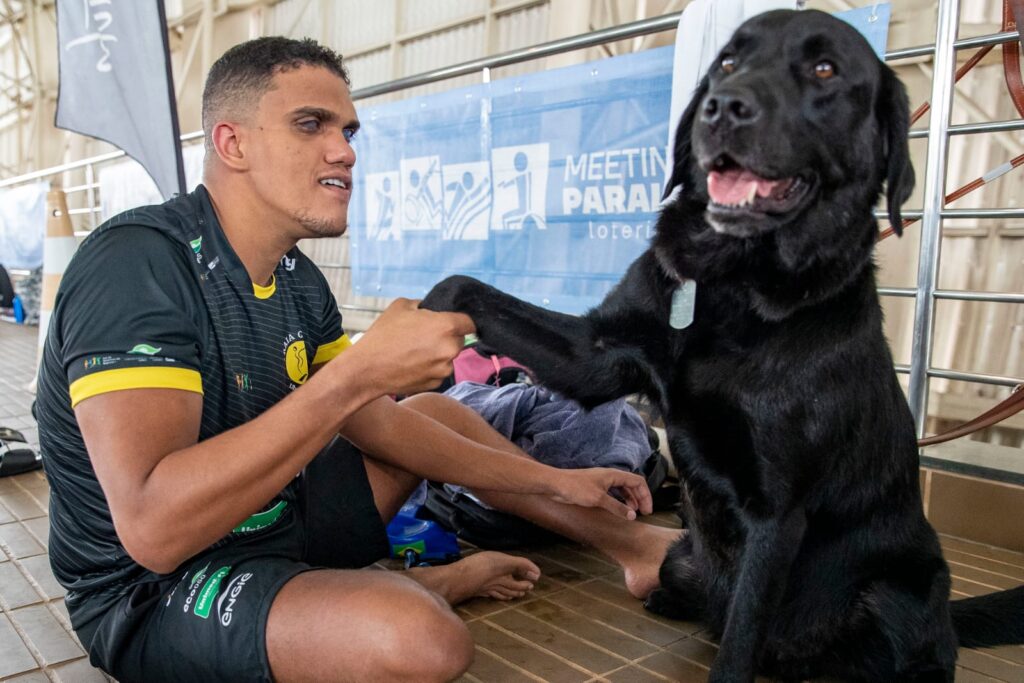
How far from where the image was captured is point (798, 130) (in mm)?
1281

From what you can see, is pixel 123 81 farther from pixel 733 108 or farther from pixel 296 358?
pixel 733 108

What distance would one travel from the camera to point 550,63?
6.00 meters

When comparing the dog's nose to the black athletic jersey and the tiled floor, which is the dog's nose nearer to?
the black athletic jersey

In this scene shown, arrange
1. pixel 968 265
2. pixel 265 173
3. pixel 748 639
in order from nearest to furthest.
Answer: pixel 748 639
pixel 265 173
pixel 968 265

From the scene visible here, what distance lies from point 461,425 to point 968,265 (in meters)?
3.95

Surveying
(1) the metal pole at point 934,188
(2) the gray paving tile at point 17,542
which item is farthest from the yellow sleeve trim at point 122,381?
(1) the metal pole at point 934,188

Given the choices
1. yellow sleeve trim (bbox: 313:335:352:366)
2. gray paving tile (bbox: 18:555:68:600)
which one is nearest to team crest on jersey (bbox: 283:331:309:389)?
yellow sleeve trim (bbox: 313:335:352:366)

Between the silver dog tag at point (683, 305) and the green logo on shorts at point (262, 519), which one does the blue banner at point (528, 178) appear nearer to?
the silver dog tag at point (683, 305)

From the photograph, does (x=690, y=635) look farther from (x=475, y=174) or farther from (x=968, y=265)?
(x=968, y=265)

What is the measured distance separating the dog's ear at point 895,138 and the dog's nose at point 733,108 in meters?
0.35

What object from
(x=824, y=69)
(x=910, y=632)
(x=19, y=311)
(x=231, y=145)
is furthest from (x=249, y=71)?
(x=19, y=311)

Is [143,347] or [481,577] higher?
[143,347]

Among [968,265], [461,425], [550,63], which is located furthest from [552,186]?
[550,63]

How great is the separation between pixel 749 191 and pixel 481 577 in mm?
1056
